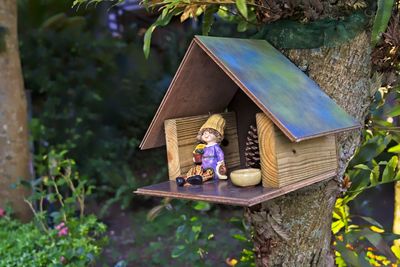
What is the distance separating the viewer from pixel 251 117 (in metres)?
1.71

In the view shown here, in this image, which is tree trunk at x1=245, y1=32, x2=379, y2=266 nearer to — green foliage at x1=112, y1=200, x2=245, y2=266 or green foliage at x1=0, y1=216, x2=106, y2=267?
green foliage at x1=112, y1=200, x2=245, y2=266

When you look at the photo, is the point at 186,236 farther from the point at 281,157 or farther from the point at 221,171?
the point at 281,157

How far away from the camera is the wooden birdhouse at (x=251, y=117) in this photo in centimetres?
131

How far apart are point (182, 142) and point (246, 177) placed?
0.33 metres

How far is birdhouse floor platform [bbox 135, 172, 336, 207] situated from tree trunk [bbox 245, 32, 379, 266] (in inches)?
6.3

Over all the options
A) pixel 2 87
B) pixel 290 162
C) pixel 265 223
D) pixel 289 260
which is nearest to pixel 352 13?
pixel 290 162

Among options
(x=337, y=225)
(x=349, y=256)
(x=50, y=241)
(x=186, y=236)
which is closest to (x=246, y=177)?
(x=349, y=256)

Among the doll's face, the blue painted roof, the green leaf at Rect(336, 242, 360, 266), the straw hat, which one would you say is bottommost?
the green leaf at Rect(336, 242, 360, 266)

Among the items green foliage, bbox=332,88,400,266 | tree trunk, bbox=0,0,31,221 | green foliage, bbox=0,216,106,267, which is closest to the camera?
green foliage, bbox=332,88,400,266

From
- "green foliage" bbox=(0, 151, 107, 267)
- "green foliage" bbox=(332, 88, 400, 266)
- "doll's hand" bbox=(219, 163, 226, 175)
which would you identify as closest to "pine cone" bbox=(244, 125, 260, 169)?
"doll's hand" bbox=(219, 163, 226, 175)

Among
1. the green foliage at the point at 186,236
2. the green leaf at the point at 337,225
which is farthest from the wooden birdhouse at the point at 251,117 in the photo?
the green foliage at the point at 186,236

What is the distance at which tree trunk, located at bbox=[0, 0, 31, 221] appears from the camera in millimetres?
3535

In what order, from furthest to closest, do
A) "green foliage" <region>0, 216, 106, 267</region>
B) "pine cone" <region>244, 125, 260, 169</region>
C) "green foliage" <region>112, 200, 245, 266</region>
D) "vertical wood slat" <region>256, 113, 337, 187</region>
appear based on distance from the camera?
"green foliage" <region>0, 216, 106, 267</region> < "green foliage" <region>112, 200, 245, 266</region> < "pine cone" <region>244, 125, 260, 169</region> < "vertical wood slat" <region>256, 113, 337, 187</region>

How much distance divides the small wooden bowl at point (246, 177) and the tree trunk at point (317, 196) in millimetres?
277
